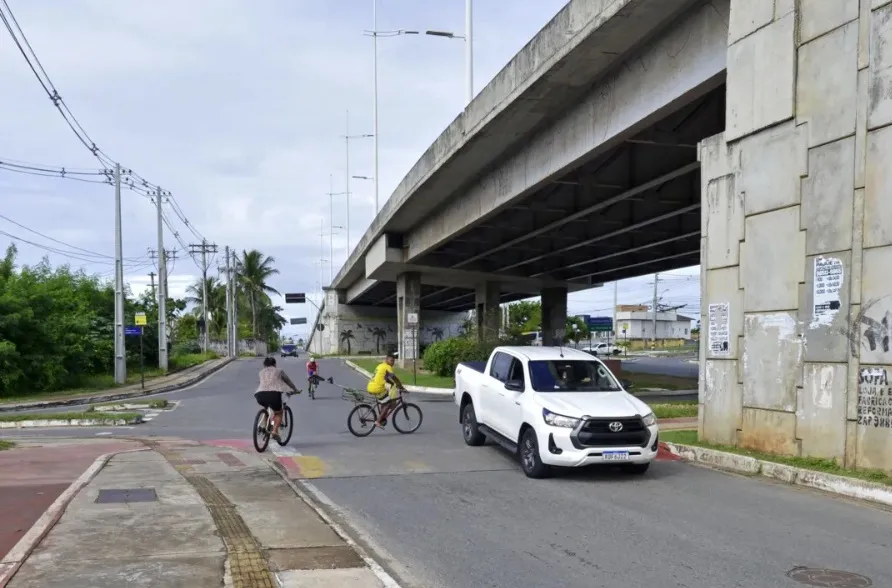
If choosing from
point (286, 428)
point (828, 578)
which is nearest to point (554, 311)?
point (286, 428)

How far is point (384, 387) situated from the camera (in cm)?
1549

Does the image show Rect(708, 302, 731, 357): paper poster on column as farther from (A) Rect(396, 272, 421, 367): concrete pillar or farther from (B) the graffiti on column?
(A) Rect(396, 272, 421, 367): concrete pillar

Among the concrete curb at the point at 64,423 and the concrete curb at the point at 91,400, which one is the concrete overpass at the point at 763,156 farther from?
the concrete curb at the point at 91,400

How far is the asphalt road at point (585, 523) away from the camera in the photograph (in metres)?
6.27

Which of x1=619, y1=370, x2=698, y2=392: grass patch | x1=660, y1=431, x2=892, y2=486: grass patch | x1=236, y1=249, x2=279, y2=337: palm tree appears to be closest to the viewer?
x1=660, y1=431, x2=892, y2=486: grass patch

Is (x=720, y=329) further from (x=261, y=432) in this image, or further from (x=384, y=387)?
(x=261, y=432)

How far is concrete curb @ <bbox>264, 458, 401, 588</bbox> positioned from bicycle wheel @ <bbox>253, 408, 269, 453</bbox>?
1.59 m

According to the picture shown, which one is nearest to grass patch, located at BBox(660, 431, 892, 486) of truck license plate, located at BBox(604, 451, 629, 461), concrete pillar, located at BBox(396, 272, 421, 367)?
truck license plate, located at BBox(604, 451, 629, 461)

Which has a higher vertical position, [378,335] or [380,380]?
[380,380]

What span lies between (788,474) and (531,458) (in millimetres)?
3372

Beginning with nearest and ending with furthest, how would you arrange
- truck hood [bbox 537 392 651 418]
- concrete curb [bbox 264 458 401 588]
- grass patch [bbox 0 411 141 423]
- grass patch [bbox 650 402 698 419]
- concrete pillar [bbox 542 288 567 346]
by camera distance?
concrete curb [bbox 264 458 401 588]
truck hood [bbox 537 392 651 418]
grass patch [bbox 650 402 698 419]
grass patch [bbox 0 411 141 423]
concrete pillar [bbox 542 288 567 346]

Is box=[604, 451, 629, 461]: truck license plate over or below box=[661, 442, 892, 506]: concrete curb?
over

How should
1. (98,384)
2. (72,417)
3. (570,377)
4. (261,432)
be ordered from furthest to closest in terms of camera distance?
(98,384), (72,417), (261,432), (570,377)

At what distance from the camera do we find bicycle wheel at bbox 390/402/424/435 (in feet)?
52.6
